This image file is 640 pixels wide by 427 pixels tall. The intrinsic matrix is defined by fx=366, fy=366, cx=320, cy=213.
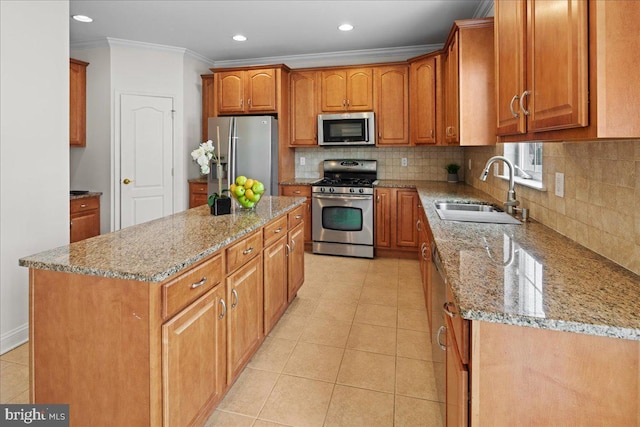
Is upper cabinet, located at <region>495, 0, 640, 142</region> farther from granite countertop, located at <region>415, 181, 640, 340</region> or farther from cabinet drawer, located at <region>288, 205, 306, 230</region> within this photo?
cabinet drawer, located at <region>288, 205, 306, 230</region>

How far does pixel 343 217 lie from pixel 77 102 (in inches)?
137

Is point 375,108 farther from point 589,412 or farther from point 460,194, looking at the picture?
point 589,412

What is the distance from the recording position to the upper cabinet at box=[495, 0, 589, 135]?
0.99 meters

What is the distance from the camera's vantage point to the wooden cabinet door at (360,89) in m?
4.68

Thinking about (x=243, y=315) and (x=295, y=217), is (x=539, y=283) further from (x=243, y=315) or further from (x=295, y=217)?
(x=295, y=217)

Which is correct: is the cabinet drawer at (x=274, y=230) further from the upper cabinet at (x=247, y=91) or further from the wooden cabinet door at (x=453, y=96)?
the upper cabinet at (x=247, y=91)

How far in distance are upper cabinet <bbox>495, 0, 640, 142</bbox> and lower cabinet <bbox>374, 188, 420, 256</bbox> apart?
2970 millimetres

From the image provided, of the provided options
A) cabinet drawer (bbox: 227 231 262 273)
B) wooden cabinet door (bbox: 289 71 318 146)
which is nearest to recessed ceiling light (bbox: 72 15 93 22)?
wooden cabinet door (bbox: 289 71 318 146)

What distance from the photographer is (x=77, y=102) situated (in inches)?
171

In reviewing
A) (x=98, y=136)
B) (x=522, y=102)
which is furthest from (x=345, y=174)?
(x=522, y=102)

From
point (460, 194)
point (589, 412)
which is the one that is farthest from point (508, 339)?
point (460, 194)

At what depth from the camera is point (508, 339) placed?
964 mm

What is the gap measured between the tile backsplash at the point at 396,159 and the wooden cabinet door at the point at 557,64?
3.58 metres

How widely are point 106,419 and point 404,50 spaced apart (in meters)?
4.84
